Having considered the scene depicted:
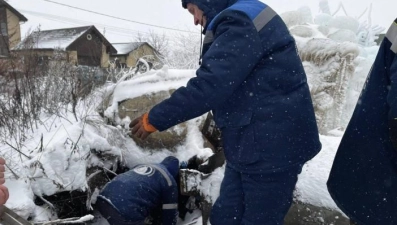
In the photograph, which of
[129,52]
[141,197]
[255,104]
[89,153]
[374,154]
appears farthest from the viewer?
[129,52]

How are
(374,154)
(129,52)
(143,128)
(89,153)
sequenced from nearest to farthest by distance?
(374,154)
(143,128)
(89,153)
(129,52)

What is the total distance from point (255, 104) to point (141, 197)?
1.80m

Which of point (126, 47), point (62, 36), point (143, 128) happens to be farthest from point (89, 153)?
point (126, 47)

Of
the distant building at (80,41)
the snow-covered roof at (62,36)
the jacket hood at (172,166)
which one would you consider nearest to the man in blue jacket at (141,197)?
the jacket hood at (172,166)

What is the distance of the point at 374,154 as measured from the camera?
146cm

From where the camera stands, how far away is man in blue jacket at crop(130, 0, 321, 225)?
1547 mm

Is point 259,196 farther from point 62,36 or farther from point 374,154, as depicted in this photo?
point 62,36

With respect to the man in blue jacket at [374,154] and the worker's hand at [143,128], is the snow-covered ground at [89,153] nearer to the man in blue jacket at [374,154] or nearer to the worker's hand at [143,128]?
the man in blue jacket at [374,154]

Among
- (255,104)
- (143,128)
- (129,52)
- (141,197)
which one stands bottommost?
(129,52)

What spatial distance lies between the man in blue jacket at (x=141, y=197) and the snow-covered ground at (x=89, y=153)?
271mm

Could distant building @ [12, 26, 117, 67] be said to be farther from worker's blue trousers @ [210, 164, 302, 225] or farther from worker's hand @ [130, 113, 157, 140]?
worker's blue trousers @ [210, 164, 302, 225]

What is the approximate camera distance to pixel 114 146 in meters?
3.71

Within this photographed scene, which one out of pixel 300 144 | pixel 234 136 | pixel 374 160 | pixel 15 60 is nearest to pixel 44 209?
pixel 234 136

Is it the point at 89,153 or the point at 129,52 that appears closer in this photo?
the point at 89,153
